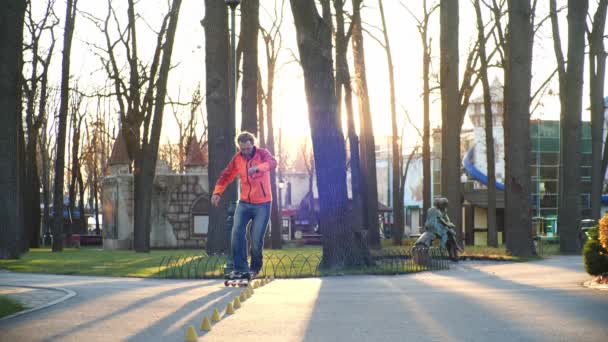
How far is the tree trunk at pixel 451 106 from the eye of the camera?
24564mm

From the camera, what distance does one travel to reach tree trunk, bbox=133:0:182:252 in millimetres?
29344

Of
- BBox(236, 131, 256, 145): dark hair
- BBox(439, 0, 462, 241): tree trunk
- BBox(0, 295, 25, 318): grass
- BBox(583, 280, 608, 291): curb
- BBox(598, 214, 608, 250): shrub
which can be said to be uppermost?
BBox(439, 0, 462, 241): tree trunk

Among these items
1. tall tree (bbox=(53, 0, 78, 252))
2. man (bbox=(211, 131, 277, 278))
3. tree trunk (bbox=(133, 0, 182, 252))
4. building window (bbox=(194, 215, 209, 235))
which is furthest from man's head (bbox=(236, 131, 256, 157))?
building window (bbox=(194, 215, 209, 235))

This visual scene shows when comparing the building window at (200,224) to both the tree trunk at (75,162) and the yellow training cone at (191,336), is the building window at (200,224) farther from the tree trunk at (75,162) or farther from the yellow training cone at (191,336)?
the yellow training cone at (191,336)

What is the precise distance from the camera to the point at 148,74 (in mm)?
34406

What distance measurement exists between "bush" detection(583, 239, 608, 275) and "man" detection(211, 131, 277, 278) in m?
4.53

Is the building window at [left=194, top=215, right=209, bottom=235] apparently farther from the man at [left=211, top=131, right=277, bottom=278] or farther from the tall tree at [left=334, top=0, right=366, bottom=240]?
the man at [left=211, top=131, right=277, bottom=278]

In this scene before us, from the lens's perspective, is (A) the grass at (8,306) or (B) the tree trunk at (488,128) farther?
(B) the tree trunk at (488,128)

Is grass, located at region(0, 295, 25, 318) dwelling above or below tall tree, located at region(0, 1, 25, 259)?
below

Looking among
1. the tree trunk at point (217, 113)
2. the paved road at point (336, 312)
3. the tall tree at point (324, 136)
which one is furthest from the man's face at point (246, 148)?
the tree trunk at point (217, 113)

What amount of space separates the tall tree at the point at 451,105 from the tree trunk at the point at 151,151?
28.5ft

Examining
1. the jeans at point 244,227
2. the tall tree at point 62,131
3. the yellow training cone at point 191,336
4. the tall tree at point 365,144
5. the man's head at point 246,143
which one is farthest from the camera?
the tall tree at point 62,131

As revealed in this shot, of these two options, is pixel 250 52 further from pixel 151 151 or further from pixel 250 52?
pixel 151 151

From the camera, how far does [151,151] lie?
98.4 feet
